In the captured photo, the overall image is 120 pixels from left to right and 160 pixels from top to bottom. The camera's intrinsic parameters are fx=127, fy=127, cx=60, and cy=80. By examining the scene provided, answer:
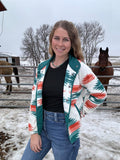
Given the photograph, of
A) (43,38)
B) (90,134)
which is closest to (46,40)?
(43,38)

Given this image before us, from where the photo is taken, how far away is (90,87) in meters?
1.15

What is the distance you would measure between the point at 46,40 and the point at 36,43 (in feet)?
7.02

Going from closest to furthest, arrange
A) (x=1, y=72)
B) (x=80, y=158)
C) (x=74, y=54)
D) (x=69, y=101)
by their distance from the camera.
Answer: (x=69, y=101), (x=74, y=54), (x=80, y=158), (x=1, y=72)

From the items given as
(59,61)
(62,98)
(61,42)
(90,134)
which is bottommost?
(90,134)

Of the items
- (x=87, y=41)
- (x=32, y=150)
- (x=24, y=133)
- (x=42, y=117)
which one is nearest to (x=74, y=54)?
(x=42, y=117)

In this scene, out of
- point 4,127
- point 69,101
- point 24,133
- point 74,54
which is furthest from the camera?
point 4,127

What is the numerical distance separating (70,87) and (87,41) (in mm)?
24683

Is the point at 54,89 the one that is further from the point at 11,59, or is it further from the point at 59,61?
the point at 11,59

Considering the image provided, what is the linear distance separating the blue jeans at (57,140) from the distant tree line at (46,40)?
22758 mm

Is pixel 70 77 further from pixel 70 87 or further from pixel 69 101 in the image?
pixel 69 101

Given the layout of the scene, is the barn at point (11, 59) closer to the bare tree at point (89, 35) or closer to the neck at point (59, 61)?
the neck at point (59, 61)

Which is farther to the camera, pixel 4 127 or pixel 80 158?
pixel 4 127

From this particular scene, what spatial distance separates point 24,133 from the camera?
2805 mm

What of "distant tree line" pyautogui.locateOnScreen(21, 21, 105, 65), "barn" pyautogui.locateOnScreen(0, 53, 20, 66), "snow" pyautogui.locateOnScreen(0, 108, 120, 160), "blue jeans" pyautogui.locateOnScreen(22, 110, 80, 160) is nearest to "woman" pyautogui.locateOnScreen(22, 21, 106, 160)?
"blue jeans" pyautogui.locateOnScreen(22, 110, 80, 160)
